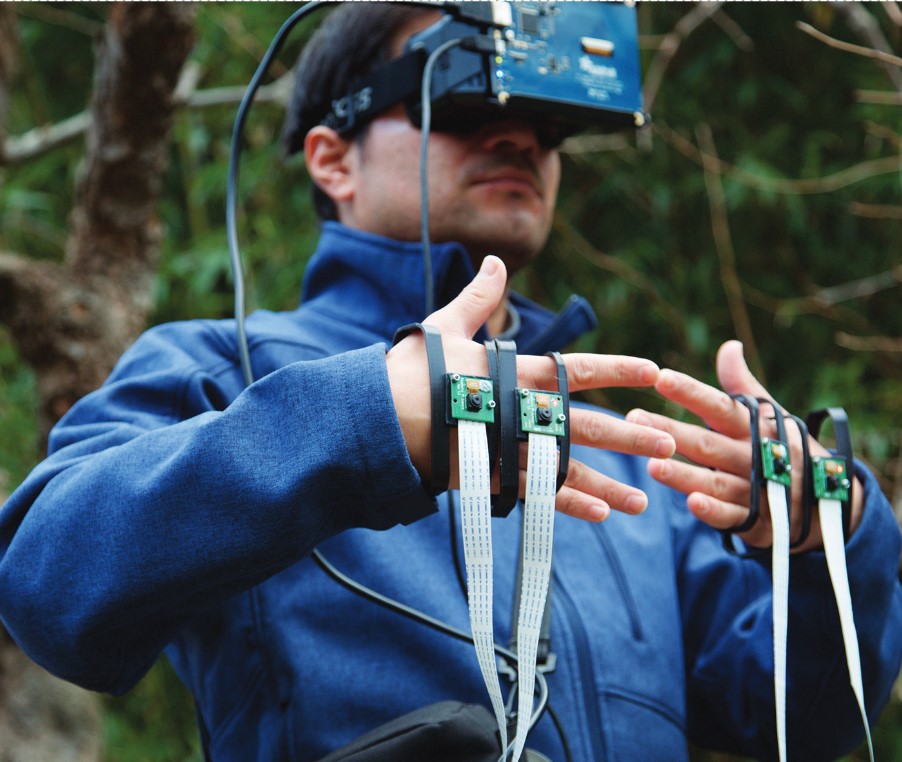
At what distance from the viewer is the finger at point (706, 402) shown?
88 cm

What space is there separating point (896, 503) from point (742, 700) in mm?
594

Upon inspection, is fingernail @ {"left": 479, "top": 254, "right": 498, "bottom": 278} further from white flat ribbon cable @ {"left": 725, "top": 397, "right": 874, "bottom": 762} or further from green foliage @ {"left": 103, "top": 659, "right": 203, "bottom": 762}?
green foliage @ {"left": 103, "top": 659, "right": 203, "bottom": 762}

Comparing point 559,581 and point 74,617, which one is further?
point 559,581

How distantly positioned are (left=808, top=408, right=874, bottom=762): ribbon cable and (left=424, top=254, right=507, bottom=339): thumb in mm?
375

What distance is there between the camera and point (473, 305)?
2.54ft

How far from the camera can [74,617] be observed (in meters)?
0.76

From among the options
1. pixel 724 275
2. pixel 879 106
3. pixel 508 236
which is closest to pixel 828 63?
pixel 879 106

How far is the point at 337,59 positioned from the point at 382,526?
733 millimetres

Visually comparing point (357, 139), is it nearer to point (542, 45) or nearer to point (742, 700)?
point (542, 45)

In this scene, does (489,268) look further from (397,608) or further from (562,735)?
(562,735)

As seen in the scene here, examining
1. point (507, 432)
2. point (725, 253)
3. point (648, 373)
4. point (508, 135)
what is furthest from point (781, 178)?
point (507, 432)

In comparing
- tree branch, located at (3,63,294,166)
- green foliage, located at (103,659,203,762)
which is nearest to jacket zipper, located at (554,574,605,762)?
tree branch, located at (3,63,294,166)

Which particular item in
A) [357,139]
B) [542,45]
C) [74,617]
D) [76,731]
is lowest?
[76,731]

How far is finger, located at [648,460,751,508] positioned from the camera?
3.03ft
